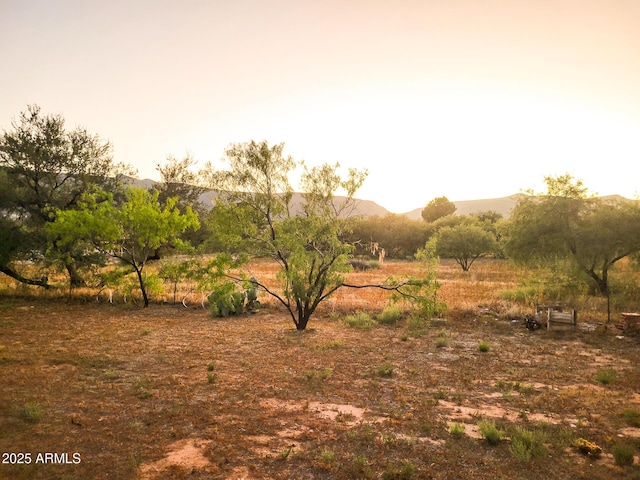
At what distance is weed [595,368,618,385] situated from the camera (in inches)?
421

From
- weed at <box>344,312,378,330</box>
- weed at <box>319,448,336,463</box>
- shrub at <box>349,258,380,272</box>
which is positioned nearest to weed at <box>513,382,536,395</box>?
weed at <box>319,448,336,463</box>

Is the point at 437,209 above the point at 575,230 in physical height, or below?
above

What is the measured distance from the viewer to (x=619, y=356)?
1320cm

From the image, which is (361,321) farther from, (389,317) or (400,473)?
(400,473)

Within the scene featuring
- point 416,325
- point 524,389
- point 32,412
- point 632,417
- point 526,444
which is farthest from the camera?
point 416,325

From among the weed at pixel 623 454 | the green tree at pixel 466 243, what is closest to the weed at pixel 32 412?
the weed at pixel 623 454

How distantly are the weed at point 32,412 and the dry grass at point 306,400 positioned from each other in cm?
3

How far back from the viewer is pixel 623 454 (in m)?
6.70

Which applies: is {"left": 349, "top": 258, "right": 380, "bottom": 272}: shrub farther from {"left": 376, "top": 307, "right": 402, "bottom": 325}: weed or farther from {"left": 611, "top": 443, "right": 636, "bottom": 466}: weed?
{"left": 611, "top": 443, "right": 636, "bottom": 466}: weed

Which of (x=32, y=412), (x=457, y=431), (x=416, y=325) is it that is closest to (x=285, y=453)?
(x=457, y=431)

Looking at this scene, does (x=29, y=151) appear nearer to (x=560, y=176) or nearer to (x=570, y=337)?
(x=570, y=337)

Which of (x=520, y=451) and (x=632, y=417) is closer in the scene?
(x=520, y=451)

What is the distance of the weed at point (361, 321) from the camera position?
1772 cm

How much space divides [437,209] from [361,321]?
103 meters
